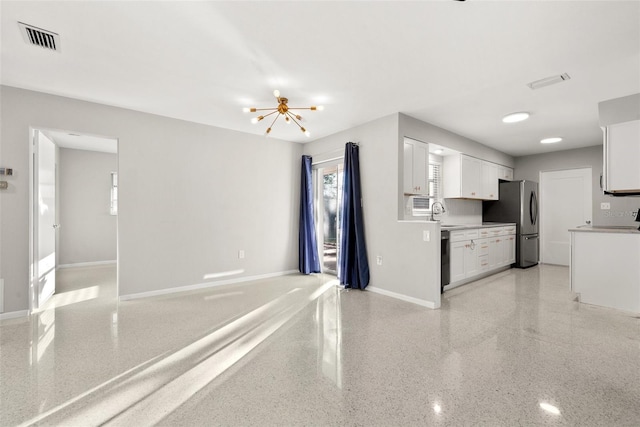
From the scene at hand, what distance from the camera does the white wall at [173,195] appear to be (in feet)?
10.9

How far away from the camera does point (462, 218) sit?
19.5 ft

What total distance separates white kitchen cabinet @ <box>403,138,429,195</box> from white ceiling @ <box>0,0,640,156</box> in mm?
534

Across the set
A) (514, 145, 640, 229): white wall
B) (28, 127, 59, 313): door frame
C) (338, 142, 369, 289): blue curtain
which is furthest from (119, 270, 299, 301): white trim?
(514, 145, 640, 229): white wall

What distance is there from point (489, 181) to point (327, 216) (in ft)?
11.5

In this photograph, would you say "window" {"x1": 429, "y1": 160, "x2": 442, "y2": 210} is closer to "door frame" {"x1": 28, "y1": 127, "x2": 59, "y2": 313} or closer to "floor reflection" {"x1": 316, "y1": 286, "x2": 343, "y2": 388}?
"floor reflection" {"x1": 316, "y1": 286, "x2": 343, "y2": 388}

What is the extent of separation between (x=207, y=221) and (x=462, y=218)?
4928 mm

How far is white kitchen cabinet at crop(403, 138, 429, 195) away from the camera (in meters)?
4.19

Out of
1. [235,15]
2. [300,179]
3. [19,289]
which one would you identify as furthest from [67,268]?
[235,15]

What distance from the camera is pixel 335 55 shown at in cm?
260

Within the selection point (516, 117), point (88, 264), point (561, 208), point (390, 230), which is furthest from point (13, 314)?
point (561, 208)

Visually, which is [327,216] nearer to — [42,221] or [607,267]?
[607,267]

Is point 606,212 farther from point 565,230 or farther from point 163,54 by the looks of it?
point 163,54

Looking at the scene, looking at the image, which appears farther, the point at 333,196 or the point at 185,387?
the point at 333,196

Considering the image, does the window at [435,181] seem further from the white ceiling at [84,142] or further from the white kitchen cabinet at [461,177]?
the white ceiling at [84,142]
